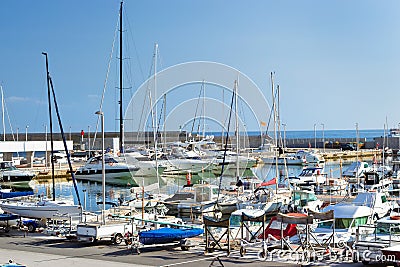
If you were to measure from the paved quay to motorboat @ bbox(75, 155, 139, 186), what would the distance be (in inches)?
1642

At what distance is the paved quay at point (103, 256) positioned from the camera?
1788 cm

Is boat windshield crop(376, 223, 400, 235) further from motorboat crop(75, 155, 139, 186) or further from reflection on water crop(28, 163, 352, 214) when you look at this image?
motorboat crop(75, 155, 139, 186)

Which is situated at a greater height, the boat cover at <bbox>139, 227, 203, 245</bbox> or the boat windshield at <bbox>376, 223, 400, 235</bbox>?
the boat windshield at <bbox>376, 223, 400, 235</bbox>

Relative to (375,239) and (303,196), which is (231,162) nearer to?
(303,196)

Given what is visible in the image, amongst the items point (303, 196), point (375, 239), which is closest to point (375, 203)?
point (303, 196)

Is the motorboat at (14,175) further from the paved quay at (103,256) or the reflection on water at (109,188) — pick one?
the paved quay at (103,256)

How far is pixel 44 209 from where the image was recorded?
27.5 m

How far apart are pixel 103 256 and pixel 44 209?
9.20m

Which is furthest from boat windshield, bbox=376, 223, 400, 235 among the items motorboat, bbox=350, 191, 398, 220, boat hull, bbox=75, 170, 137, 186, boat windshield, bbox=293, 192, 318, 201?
boat hull, bbox=75, 170, 137, 186

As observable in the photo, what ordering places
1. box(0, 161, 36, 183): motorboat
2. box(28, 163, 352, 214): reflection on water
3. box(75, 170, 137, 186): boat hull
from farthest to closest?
1. box(75, 170, 137, 186): boat hull
2. box(0, 161, 36, 183): motorboat
3. box(28, 163, 352, 214): reflection on water

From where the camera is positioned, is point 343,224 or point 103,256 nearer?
point 103,256

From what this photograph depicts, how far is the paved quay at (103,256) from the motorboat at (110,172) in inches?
1642

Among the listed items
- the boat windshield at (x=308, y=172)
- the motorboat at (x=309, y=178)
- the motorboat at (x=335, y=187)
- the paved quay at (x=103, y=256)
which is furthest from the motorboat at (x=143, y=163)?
the paved quay at (x=103, y=256)

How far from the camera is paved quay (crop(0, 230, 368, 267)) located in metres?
17.9
